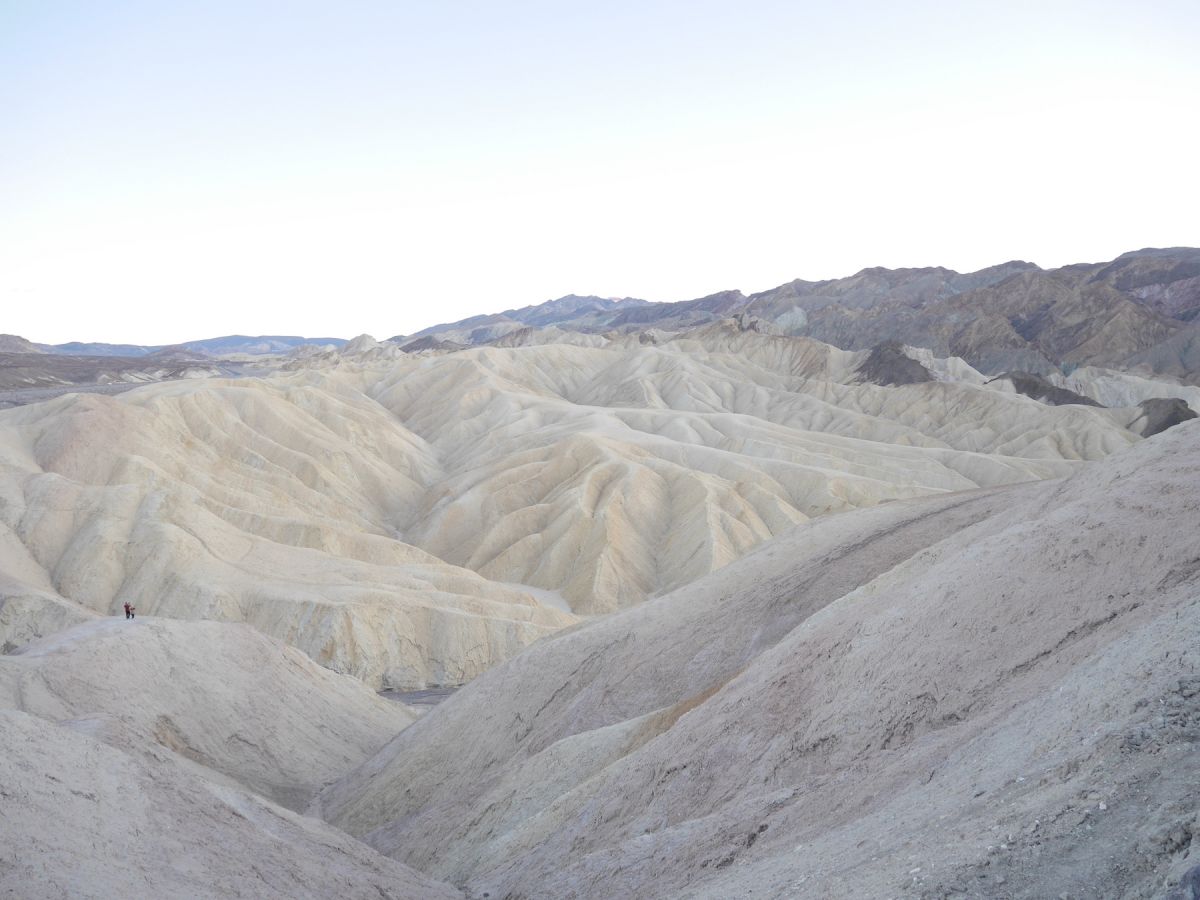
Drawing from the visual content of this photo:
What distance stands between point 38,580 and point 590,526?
83.9ft

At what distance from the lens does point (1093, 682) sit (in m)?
8.76

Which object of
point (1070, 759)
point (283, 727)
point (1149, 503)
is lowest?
point (283, 727)

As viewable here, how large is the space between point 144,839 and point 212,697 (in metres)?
12.5

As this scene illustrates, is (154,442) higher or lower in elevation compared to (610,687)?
higher

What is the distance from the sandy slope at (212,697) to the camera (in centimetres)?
2036

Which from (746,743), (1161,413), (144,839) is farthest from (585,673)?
(1161,413)

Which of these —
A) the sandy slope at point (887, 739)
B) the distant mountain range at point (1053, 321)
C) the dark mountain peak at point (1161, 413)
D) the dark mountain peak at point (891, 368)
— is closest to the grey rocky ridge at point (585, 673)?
the sandy slope at point (887, 739)

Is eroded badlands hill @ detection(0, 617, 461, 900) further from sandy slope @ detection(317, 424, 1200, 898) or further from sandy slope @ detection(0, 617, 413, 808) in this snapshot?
sandy slope @ detection(317, 424, 1200, 898)

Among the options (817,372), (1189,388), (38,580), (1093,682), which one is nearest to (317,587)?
(38,580)

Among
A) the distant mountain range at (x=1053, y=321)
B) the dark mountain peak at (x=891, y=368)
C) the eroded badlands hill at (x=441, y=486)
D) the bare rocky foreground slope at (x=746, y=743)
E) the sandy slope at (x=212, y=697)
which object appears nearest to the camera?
the bare rocky foreground slope at (x=746, y=743)

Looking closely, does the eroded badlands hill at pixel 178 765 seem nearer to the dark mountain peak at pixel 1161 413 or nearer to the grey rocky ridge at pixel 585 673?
the grey rocky ridge at pixel 585 673

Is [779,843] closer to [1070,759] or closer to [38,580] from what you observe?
[1070,759]

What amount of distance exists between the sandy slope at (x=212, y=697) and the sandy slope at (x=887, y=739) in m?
2.27

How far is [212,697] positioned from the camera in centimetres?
2292
